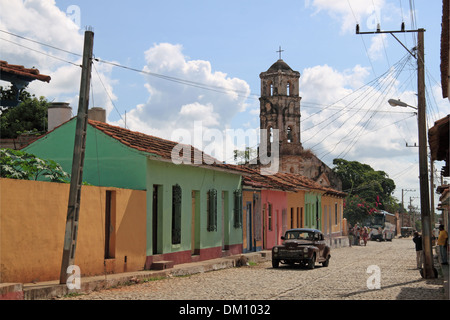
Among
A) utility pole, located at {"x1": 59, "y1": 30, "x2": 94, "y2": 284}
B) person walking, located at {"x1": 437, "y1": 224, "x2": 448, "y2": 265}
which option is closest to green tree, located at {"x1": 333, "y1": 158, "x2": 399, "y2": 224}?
person walking, located at {"x1": 437, "y1": 224, "x2": 448, "y2": 265}

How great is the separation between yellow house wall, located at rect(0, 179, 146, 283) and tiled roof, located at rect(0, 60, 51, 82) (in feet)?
7.27

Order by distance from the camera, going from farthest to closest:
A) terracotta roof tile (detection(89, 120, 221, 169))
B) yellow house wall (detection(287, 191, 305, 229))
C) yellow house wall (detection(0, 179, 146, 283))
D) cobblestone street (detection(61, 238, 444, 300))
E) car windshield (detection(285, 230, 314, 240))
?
yellow house wall (detection(287, 191, 305, 229)) < car windshield (detection(285, 230, 314, 240)) < terracotta roof tile (detection(89, 120, 221, 169)) < cobblestone street (detection(61, 238, 444, 300)) < yellow house wall (detection(0, 179, 146, 283))

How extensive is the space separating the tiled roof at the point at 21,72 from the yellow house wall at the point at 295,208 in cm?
2625

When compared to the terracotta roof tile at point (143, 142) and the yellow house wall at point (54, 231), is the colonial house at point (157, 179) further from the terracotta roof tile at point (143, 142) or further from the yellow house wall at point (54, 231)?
the yellow house wall at point (54, 231)

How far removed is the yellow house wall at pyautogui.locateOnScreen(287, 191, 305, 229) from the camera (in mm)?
39062

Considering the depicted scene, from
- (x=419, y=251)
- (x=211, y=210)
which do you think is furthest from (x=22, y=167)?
(x=419, y=251)

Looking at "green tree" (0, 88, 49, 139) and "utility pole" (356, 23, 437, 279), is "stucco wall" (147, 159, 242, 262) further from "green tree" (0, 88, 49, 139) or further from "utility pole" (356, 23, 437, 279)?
"green tree" (0, 88, 49, 139)

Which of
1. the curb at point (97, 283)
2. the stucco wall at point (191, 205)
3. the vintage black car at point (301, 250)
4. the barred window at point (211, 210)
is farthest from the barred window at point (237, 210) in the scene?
the curb at point (97, 283)

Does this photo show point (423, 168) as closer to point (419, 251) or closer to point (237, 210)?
point (419, 251)

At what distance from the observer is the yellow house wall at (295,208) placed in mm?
39062

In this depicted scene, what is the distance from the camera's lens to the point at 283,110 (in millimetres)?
61062
